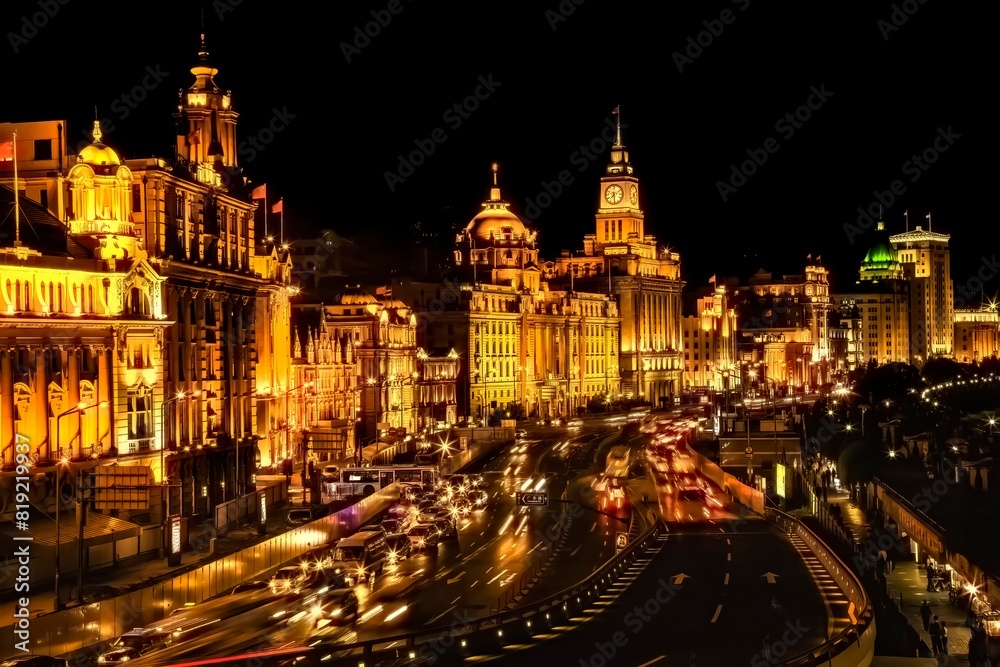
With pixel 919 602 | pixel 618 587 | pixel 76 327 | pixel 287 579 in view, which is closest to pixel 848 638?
pixel 618 587

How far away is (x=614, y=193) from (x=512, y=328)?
39930 mm

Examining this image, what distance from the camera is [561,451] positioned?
11281 cm

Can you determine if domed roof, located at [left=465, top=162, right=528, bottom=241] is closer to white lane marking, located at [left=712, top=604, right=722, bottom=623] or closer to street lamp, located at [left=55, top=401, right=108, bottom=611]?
street lamp, located at [left=55, top=401, right=108, bottom=611]

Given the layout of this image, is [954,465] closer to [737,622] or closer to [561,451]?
[561,451]

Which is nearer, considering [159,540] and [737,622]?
[737,622]

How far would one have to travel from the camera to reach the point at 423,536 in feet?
215

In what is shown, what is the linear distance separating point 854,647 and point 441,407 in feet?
288

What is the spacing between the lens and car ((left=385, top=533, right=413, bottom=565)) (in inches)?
2436

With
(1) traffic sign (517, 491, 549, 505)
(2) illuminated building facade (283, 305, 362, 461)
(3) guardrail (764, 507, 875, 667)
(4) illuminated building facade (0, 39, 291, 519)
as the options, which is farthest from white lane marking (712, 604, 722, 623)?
(2) illuminated building facade (283, 305, 362, 461)

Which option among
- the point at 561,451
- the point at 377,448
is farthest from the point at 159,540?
the point at 561,451

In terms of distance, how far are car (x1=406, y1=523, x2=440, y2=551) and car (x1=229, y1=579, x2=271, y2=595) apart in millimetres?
12697

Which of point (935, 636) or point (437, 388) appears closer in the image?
point (935, 636)

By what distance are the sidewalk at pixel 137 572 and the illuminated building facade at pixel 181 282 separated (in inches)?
122

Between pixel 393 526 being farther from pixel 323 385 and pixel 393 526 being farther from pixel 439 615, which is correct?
pixel 323 385
